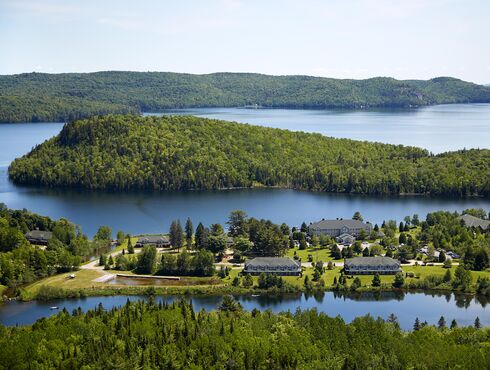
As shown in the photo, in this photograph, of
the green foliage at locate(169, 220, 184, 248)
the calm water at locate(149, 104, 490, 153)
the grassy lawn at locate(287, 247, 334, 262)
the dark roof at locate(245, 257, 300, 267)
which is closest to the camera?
the dark roof at locate(245, 257, 300, 267)

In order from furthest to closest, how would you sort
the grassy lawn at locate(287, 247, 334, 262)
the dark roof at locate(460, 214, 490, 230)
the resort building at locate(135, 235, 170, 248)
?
the dark roof at locate(460, 214, 490, 230)
the resort building at locate(135, 235, 170, 248)
the grassy lawn at locate(287, 247, 334, 262)

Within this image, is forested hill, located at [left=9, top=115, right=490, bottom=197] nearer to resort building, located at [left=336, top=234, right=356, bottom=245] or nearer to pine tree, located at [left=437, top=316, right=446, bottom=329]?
resort building, located at [left=336, top=234, right=356, bottom=245]

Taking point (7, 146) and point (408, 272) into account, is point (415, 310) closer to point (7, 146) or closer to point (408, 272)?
point (408, 272)

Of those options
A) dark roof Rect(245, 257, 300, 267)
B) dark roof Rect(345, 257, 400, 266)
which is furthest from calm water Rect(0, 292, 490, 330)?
dark roof Rect(245, 257, 300, 267)

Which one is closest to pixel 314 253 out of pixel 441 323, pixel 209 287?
pixel 209 287

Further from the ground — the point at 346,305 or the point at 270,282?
the point at 270,282

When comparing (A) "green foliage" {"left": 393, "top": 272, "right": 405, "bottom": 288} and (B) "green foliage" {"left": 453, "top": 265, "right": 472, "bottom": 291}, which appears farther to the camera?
(A) "green foliage" {"left": 393, "top": 272, "right": 405, "bottom": 288}

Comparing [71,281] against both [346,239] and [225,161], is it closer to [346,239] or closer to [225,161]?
[346,239]
